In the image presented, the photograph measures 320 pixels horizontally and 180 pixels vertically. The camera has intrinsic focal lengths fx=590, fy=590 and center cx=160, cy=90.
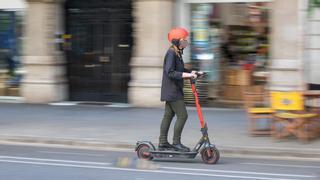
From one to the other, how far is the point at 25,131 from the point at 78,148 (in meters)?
1.83

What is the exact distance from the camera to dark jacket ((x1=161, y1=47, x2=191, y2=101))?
8.48 meters

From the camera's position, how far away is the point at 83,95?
1659 cm

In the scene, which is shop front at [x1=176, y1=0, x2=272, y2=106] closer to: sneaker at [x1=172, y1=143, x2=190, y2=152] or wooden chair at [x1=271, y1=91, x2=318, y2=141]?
wooden chair at [x1=271, y1=91, x2=318, y2=141]

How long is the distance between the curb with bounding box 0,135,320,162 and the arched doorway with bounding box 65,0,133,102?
18.0 feet

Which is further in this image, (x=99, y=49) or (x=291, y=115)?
(x=99, y=49)

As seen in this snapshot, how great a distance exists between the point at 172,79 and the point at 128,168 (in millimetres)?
1424

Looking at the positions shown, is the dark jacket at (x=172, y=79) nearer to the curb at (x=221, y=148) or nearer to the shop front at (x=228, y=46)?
the curb at (x=221, y=148)

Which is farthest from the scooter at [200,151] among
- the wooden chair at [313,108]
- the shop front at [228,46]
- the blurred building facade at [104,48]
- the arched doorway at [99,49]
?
the arched doorway at [99,49]

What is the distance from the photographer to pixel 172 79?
8539 mm

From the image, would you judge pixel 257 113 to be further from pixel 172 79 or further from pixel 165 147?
pixel 172 79

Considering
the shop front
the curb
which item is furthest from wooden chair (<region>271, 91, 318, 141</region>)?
the shop front

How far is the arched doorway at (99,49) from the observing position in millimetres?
15984

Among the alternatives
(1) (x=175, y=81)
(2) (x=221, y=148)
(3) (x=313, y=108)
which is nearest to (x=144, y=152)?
(1) (x=175, y=81)

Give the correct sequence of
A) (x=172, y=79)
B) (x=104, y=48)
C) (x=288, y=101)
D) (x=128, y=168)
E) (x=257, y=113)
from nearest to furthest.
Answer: (x=128, y=168)
(x=172, y=79)
(x=288, y=101)
(x=257, y=113)
(x=104, y=48)
